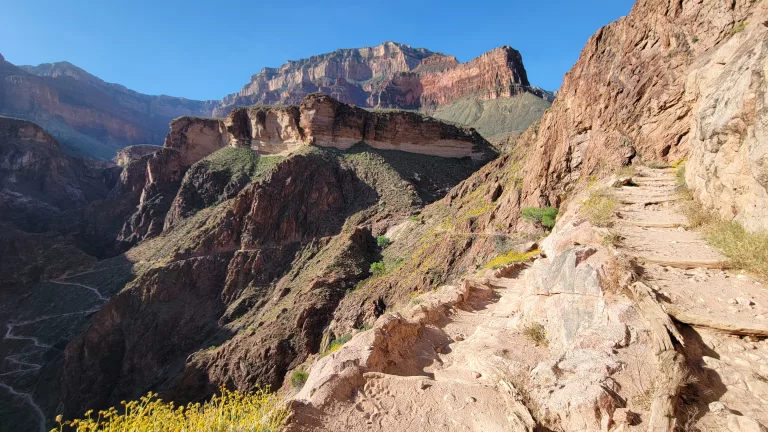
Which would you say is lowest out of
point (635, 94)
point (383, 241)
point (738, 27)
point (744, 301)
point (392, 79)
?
point (383, 241)

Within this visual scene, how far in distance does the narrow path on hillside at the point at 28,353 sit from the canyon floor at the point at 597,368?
29.1m

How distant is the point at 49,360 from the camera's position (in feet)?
96.1

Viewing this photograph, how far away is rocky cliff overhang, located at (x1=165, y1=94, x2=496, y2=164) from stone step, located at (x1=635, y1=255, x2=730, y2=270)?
143 feet

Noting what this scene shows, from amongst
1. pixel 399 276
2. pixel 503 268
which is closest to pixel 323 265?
pixel 399 276

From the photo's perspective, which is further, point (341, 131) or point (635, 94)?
point (341, 131)

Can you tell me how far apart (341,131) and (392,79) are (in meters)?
82.4

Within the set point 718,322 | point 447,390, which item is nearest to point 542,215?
point 718,322

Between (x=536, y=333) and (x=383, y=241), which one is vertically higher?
(x=536, y=333)

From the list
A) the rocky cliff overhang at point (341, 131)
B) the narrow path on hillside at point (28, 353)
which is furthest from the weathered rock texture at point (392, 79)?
the narrow path on hillside at point (28, 353)

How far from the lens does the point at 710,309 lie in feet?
14.4

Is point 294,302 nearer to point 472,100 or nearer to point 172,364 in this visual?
point 172,364

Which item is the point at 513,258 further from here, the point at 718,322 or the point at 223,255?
the point at 223,255

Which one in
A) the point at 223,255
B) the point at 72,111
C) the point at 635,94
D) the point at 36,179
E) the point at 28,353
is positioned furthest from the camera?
the point at 72,111

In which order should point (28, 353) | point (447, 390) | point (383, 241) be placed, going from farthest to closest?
point (28, 353)
point (383, 241)
point (447, 390)
